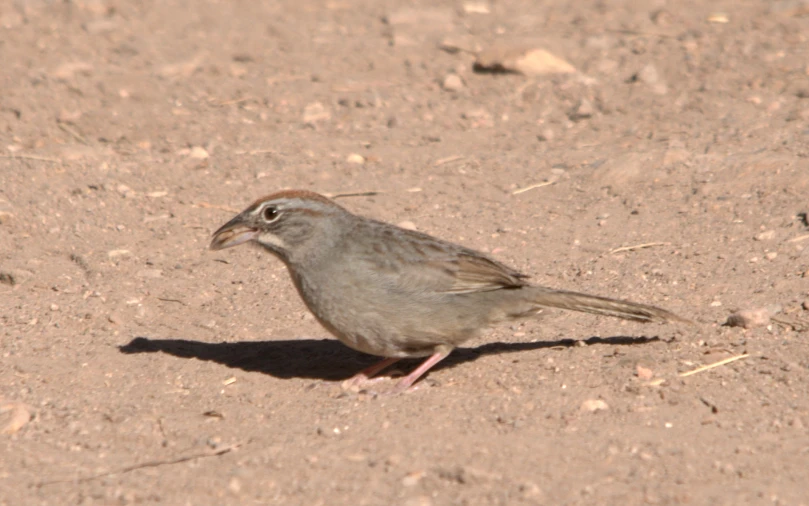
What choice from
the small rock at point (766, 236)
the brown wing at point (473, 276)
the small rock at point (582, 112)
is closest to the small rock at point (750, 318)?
the small rock at point (766, 236)

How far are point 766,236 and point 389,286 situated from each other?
10.3 ft

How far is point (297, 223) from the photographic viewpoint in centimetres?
640

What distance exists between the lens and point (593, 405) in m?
5.79

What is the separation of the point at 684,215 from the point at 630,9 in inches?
234

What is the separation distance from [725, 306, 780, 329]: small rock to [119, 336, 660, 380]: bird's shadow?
506 mm

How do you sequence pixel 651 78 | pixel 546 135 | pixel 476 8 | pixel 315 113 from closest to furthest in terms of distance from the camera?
pixel 546 135, pixel 315 113, pixel 651 78, pixel 476 8

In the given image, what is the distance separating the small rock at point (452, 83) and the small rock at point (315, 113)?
1386mm

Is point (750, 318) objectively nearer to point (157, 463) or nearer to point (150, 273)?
point (157, 463)

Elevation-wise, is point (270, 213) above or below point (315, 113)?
above

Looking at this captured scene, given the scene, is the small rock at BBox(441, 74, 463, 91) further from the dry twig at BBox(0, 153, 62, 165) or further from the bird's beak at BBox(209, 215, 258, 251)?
the bird's beak at BBox(209, 215, 258, 251)

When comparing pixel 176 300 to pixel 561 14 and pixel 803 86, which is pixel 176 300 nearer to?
pixel 803 86

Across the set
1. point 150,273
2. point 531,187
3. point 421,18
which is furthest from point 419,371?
point 421,18

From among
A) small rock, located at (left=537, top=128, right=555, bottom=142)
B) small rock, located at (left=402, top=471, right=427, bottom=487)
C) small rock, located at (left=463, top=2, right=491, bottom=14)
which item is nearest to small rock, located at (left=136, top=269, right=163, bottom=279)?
small rock, located at (left=402, top=471, right=427, bottom=487)

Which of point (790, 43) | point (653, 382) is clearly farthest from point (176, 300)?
point (790, 43)
